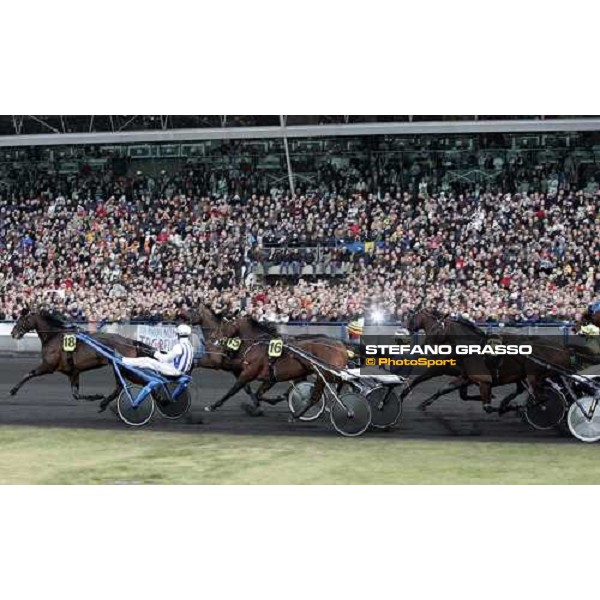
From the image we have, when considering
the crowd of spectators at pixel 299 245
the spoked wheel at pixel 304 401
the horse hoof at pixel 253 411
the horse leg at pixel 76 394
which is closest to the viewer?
the horse leg at pixel 76 394

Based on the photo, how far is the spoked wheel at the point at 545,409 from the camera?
13852 millimetres

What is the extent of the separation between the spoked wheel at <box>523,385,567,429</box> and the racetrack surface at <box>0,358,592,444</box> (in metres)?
0.14

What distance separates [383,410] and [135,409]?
10.7 ft

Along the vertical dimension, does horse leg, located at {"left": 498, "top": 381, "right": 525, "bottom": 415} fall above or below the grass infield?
above

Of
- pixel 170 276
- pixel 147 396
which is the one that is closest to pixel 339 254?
pixel 170 276

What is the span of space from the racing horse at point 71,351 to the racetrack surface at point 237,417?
482 mm

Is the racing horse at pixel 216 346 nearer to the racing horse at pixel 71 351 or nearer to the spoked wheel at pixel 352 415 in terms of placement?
the racing horse at pixel 71 351

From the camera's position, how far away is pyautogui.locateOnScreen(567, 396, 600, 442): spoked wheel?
43.0 ft

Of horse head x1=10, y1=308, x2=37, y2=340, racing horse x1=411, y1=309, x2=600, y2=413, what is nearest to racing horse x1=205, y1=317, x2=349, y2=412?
racing horse x1=411, y1=309, x2=600, y2=413

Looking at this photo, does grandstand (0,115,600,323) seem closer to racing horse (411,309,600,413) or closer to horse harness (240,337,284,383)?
racing horse (411,309,600,413)

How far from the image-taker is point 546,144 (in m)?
21.3

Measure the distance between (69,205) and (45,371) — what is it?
7.10 meters

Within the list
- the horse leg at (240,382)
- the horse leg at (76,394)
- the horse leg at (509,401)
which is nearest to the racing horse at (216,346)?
the horse leg at (240,382)

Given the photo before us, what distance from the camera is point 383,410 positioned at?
44.8 feet
